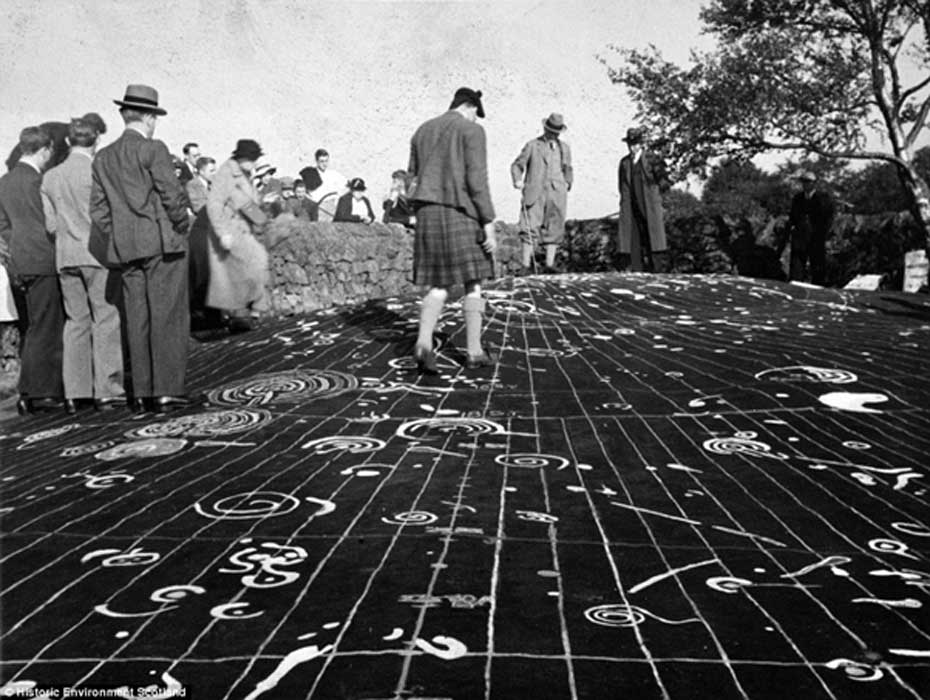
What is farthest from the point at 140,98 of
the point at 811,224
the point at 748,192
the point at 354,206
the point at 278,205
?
the point at 748,192

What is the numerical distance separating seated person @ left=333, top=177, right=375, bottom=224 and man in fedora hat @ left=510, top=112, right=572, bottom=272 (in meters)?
2.19

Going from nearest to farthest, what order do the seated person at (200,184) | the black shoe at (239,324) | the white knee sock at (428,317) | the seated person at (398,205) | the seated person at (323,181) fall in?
the white knee sock at (428,317), the black shoe at (239,324), the seated person at (200,184), the seated person at (323,181), the seated person at (398,205)

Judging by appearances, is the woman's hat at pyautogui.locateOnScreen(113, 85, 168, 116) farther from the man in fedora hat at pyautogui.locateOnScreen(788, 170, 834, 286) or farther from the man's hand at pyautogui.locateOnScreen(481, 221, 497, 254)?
the man in fedora hat at pyautogui.locateOnScreen(788, 170, 834, 286)

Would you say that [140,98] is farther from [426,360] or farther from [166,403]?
[426,360]

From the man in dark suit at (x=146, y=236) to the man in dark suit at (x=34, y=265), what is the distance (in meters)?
0.72


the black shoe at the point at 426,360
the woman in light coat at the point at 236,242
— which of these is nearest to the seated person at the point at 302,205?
the woman in light coat at the point at 236,242

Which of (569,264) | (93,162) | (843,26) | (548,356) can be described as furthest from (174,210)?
(843,26)

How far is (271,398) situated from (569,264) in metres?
9.02

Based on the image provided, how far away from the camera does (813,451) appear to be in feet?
11.9

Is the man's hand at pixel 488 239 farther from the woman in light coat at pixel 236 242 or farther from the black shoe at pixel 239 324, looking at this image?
the black shoe at pixel 239 324

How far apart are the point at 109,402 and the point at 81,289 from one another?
72 cm

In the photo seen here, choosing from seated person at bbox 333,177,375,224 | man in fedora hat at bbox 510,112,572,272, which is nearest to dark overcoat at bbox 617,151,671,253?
man in fedora hat at bbox 510,112,572,272

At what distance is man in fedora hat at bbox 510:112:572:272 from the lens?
9867 mm

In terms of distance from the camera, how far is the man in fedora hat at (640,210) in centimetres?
968
